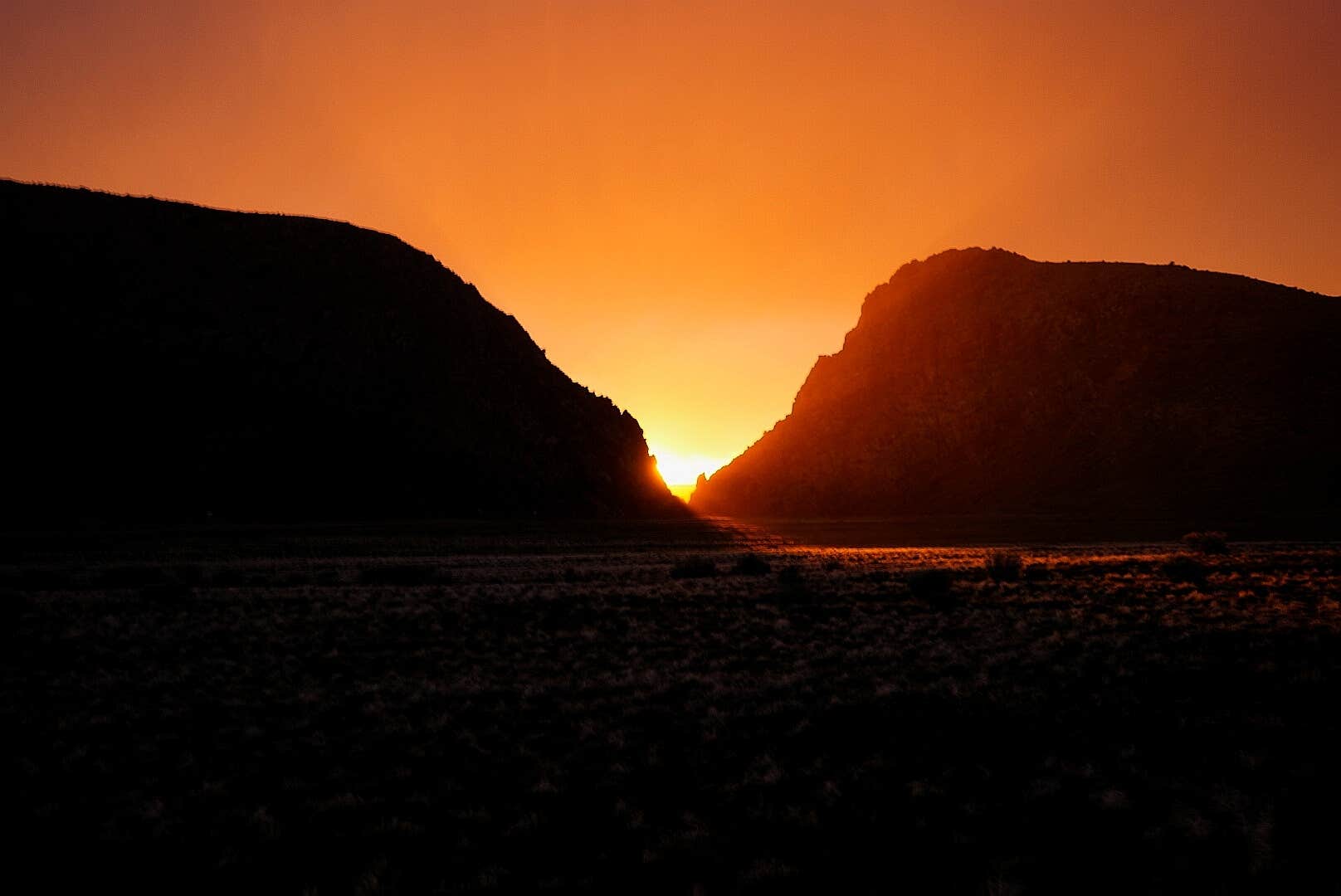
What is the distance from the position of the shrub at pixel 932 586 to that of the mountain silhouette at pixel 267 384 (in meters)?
45.9

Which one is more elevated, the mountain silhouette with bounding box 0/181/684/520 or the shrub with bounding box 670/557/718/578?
the mountain silhouette with bounding box 0/181/684/520

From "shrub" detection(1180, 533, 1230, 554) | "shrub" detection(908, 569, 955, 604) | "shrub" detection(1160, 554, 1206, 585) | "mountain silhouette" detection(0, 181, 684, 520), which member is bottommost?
"shrub" detection(908, 569, 955, 604)

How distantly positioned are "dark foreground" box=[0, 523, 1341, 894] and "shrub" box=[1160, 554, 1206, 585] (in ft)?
13.3

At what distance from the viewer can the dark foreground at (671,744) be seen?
573 cm

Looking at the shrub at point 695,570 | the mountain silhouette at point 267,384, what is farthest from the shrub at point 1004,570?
the mountain silhouette at point 267,384

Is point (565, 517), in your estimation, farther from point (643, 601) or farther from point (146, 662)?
point (146, 662)

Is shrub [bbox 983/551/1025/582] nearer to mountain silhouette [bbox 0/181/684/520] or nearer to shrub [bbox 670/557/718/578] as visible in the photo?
shrub [bbox 670/557/718/578]

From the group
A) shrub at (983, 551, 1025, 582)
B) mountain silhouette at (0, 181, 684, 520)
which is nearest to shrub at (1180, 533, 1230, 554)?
shrub at (983, 551, 1025, 582)

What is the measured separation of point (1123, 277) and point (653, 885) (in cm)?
14482

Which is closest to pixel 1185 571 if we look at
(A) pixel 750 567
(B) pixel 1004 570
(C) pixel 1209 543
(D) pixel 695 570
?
(B) pixel 1004 570

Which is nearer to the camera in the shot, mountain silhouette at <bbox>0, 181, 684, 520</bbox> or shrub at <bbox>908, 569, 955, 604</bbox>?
shrub at <bbox>908, 569, 955, 604</bbox>

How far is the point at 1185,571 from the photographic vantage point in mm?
24656

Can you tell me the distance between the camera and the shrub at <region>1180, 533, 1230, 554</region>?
3734 centimetres

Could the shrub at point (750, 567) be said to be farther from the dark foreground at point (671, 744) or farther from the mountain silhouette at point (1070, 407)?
the mountain silhouette at point (1070, 407)
